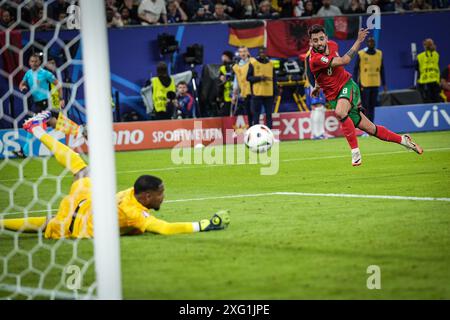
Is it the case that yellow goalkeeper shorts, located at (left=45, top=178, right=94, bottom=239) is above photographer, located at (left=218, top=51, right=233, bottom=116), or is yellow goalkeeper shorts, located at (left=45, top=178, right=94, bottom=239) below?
below

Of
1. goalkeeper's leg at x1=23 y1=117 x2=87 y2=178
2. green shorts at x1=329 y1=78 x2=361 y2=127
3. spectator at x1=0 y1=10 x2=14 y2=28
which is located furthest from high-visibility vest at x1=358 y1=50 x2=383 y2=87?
goalkeeper's leg at x1=23 y1=117 x2=87 y2=178

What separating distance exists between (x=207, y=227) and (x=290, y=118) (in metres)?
13.6

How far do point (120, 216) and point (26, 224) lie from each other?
3.63 ft

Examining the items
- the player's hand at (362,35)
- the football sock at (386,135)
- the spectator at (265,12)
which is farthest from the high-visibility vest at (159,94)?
the player's hand at (362,35)

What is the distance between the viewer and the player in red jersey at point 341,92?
1272 centimetres

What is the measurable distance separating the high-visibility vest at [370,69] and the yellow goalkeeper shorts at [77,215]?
608 inches

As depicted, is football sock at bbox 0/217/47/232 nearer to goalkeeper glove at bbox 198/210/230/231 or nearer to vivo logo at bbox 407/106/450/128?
goalkeeper glove at bbox 198/210/230/231

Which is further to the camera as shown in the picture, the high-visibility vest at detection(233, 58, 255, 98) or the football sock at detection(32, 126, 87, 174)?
the high-visibility vest at detection(233, 58, 255, 98)

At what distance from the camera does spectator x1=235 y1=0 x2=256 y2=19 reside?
24333 mm

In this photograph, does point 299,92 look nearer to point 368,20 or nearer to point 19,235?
point 368,20

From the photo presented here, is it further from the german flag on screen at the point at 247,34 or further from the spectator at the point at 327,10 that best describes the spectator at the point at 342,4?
the german flag on screen at the point at 247,34

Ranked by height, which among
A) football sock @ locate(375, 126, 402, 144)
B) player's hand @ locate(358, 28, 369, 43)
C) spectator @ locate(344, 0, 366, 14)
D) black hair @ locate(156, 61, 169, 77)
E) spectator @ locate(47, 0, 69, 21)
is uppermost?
spectator @ locate(344, 0, 366, 14)

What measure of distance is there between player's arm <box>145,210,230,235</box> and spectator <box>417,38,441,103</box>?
16843 millimetres

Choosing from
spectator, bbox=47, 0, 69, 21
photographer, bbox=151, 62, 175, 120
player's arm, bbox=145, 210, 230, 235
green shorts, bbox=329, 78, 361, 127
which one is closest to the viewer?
player's arm, bbox=145, 210, 230, 235
